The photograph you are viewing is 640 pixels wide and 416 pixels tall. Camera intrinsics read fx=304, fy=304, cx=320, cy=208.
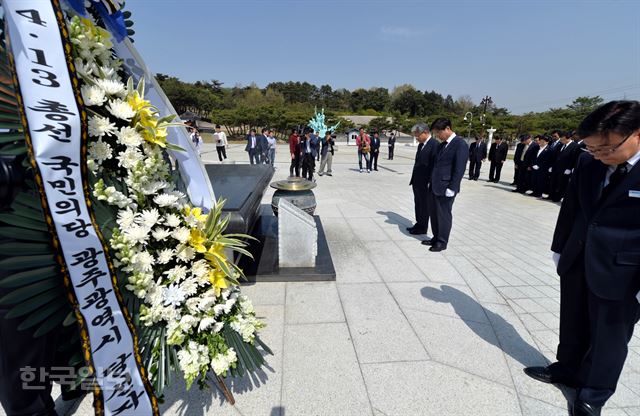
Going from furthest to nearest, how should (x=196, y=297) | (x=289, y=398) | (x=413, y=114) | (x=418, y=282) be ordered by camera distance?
1. (x=413, y=114)
2. (x=418, y=282)
3. (x=289, y=398)
4. (x=196, y=297)

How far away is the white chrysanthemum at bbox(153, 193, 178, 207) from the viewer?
151 cm

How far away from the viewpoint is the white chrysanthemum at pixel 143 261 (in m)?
1.41

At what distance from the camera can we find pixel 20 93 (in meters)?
1.08

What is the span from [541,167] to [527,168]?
635 millimetres

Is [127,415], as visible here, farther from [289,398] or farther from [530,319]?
[530,319]

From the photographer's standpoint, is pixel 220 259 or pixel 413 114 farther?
pixel 413 114

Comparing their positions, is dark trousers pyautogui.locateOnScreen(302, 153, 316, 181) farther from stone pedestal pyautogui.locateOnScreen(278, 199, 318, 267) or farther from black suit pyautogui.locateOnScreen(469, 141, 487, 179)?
stone pedestal pyautogui.locateOnScreen(278, 199, 318, 267)

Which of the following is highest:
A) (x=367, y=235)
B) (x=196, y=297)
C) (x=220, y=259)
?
(x=220, y=259)

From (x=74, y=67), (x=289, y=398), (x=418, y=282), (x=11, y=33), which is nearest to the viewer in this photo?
(x=11, y=33)

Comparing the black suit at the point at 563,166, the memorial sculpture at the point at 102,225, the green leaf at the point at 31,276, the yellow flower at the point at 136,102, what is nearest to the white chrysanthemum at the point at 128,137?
the memorial sculpture at the point at 102,225

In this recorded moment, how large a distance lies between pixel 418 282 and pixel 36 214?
3452 millimetres

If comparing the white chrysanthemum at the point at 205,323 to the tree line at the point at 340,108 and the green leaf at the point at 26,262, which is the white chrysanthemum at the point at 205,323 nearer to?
the green leaf at the point at 26,262

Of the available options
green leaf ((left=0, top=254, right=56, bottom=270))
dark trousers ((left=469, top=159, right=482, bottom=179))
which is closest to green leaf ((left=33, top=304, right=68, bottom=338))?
green leaf ((left=0, top=254, right=56, bottom=270))

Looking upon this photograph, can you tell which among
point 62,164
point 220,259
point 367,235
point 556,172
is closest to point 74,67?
point 62,164
